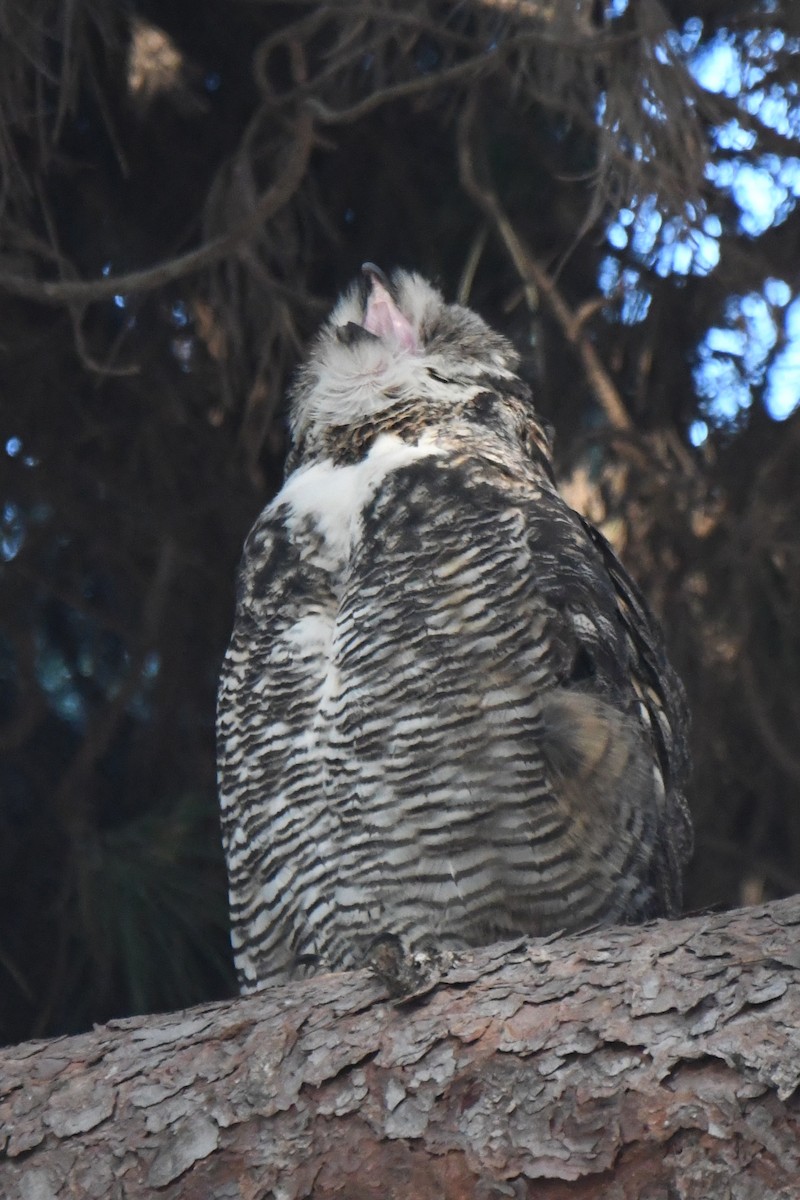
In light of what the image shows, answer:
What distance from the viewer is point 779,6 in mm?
3053

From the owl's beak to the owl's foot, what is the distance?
1158 mm

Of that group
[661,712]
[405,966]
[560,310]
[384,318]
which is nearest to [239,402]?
[560,310]

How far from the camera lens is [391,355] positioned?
2.53 metres

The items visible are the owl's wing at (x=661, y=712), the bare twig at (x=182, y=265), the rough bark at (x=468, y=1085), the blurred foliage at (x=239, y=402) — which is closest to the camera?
the rough bark at (x=468, y=1085)

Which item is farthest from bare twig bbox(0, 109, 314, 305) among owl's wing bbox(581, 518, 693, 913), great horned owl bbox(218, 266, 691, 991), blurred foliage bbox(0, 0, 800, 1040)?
owl's wing bbox(581, 518, 693, 913)

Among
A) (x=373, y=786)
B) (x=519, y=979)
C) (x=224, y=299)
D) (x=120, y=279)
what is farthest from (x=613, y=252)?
(x=519, y=979)

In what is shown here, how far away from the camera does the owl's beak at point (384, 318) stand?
8.40 feet

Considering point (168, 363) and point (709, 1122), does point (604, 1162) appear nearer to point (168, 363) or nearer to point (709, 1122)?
point (709, 1122)

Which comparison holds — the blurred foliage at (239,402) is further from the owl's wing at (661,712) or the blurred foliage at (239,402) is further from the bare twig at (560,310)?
the owl's wing at (661,712)

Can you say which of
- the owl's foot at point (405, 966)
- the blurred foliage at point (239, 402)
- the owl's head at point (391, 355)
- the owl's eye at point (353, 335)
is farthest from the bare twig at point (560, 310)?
the owl's foot at point (405, 966)

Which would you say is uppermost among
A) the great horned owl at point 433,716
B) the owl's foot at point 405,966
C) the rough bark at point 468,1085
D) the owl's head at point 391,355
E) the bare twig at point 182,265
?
the bare twig at point 182,265

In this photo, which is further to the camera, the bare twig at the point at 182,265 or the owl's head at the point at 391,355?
the bare twig at the point at 182,265

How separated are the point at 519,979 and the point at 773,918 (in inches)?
9.8

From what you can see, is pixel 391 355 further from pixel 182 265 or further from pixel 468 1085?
pixel 468 1085
